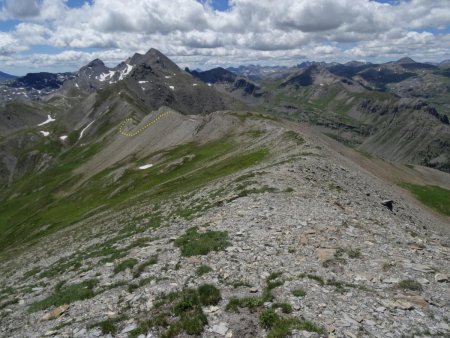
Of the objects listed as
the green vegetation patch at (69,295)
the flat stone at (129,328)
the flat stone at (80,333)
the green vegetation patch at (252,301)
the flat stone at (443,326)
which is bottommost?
the green vegetation patch at (69,295)

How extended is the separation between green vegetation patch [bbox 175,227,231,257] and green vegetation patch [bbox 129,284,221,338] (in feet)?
15.9

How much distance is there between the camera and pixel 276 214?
29.9 metres

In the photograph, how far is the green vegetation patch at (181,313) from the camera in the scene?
1612 cm

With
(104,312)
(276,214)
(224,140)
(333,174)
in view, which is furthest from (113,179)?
(104,312)

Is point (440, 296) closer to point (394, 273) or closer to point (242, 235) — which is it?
point (394, 273)

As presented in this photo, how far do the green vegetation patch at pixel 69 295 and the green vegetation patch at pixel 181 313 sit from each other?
5.31 meters

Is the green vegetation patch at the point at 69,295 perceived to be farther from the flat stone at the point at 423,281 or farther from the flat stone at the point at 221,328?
the flat stone at the point at 423,281

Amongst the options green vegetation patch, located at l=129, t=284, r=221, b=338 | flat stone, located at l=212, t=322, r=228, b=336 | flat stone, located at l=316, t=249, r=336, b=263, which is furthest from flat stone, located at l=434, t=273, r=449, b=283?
flat stone, located at l=212, t=322, r=228, b=336

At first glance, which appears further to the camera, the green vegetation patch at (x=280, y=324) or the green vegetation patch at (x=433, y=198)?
the green vegetation patch at (x=433, y=198)

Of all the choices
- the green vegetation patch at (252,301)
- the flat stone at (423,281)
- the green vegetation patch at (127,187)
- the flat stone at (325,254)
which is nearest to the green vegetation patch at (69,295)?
the green vegetation patch at (252,301)

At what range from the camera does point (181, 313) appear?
56.6ft

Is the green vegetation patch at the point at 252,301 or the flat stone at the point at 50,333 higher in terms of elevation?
the green vegetation patch at the point at 252,301

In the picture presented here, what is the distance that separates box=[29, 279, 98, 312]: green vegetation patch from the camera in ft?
70.1

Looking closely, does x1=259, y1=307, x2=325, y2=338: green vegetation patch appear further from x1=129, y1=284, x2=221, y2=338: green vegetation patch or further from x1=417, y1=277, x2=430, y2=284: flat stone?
x1=417, y1=277, x2=430, y2=284: flat stone
